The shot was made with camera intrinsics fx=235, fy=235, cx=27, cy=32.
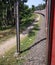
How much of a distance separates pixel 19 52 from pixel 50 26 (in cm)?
461

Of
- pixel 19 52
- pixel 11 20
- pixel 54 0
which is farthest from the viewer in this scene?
pixel 11 20

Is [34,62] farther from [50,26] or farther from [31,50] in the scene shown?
[50,26]

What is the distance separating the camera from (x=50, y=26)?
4668 mm

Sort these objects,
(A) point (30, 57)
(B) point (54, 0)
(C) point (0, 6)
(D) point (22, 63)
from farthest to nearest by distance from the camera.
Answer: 1. (C) point (0, 6)
2. (A) point (30, 57)
3. (D) point (22, 63)
4. (B) point (54, 0)

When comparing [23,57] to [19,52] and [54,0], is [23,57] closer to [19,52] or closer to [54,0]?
[19,52]

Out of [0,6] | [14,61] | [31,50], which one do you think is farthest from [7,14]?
[14,61]

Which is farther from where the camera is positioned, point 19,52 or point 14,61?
point 19,52

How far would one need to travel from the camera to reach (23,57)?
8.53 m

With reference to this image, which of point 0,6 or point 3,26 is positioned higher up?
point 0,6

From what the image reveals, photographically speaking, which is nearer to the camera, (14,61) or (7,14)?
(14,61)

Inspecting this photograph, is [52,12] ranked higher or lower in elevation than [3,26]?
higher

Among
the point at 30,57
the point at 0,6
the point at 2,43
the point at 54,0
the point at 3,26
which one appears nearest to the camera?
the point at 54,0

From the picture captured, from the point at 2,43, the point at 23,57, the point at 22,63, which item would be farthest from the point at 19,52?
the point at 2,43

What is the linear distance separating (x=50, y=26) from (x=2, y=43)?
7315mm
